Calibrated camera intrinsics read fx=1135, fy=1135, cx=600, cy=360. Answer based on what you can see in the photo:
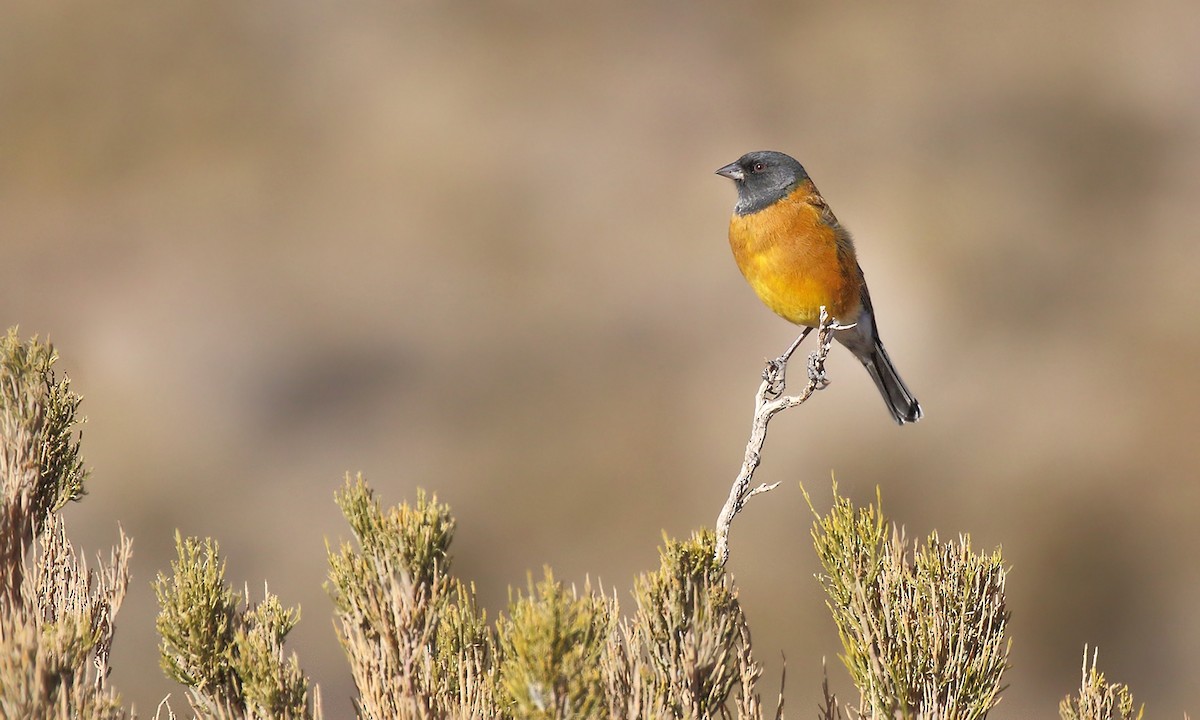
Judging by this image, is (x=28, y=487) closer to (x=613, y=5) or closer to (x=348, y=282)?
(x=348, y=282)

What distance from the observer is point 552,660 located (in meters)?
2.32

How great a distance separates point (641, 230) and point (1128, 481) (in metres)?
6.65

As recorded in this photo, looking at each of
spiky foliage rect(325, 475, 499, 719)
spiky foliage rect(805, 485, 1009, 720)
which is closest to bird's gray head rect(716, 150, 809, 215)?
spiky foliage rect(805, 485, 1009, 720)

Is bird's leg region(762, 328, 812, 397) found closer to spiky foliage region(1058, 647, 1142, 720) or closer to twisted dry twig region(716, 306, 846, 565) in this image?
twisted dry twig region(716, 306, 846, 565)

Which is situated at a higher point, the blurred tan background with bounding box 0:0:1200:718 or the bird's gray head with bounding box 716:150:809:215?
the blurred tan background with bounding box 0:0:1200:718

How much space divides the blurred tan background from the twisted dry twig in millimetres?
7935

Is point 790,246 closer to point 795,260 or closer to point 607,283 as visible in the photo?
point 795,260

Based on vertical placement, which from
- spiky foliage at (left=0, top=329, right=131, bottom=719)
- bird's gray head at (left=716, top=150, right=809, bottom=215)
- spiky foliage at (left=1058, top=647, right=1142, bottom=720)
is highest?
bird's gray head at (left=716, top=150, right=809, bottom=215)

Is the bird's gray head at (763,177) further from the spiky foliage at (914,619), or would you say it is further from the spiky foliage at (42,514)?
the spiky foliage at (42,514)

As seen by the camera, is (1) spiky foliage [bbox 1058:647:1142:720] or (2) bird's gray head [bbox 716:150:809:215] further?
(2) bird's gray head [bbox 716:150:809:215]

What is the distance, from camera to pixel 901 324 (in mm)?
13781

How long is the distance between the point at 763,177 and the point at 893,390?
1381mm

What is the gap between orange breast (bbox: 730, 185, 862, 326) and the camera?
480cm

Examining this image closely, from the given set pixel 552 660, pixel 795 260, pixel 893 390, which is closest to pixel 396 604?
pixel 552 660
